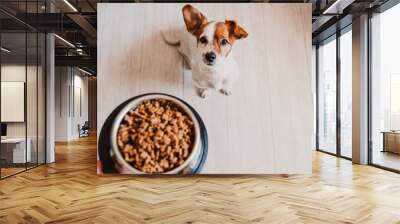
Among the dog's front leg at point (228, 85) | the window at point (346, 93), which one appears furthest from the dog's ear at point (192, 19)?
the window at point (346, 93)

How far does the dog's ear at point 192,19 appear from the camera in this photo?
5453 millimetres

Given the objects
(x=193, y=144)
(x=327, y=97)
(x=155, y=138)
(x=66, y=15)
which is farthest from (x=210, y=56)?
(x=327, y=97)

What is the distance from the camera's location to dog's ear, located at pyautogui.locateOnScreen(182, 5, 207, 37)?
545cm

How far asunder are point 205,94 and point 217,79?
0.31 meters

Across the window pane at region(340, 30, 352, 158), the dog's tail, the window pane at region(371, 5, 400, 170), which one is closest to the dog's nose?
the dog's tail

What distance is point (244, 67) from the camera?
5.64 meters

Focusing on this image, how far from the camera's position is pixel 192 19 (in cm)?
546

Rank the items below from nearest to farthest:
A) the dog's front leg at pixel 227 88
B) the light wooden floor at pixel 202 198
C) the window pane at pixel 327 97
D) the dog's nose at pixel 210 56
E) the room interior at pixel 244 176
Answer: the light wooden floor at pixel 202 198, the room interior at pixel 244 176, the dog's nose at pixel 210 56, the dog's front leg at pixel 227 88, the window pane at pixel 327 97

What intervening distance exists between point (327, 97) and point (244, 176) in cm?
465

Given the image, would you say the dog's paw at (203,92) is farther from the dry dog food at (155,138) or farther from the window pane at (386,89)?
the window pane at (386,89)

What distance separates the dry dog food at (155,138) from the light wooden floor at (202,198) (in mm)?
309

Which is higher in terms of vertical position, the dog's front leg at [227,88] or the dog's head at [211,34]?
the dog's head at [211,34]

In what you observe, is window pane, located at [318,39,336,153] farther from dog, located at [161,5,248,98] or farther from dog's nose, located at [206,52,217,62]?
dog's nose, located at [206,52,217,62]

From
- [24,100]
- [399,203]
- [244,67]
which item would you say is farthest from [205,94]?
[24,100]
